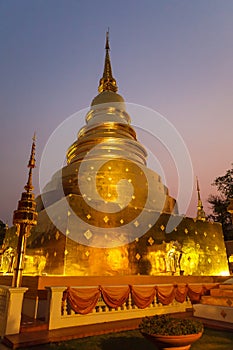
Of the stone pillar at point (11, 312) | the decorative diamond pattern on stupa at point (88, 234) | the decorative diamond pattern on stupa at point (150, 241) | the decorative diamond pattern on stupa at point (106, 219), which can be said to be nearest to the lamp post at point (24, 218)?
the stone pillar at point (11, 312)

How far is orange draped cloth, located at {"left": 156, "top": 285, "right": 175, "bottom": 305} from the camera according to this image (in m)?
8.37

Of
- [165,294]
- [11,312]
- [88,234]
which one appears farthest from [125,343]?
[88,234]

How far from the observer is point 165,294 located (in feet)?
27.9

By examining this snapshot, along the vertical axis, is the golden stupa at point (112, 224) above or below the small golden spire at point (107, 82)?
below

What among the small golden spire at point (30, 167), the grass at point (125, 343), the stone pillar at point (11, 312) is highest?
the small golden spire at point (30, 167)

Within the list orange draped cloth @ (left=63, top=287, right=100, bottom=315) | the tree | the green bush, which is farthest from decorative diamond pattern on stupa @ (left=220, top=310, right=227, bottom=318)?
the tree

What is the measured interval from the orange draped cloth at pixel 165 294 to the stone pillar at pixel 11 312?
4.28 meters

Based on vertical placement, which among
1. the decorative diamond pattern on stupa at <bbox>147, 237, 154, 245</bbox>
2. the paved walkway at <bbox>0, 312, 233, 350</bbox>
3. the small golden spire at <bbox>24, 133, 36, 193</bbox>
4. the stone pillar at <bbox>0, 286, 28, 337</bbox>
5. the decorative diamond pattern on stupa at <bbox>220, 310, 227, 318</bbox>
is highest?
the small golden spire at <bbox>24, 133, 36, 193</bbox>

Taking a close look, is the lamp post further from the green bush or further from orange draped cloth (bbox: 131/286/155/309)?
the green bush

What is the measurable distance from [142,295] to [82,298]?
2.09m

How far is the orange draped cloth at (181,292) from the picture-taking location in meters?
8.89

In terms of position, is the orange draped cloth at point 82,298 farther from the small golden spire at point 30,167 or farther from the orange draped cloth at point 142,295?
the small golden spire at point 30,167

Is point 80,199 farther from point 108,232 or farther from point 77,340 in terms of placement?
point 77,340

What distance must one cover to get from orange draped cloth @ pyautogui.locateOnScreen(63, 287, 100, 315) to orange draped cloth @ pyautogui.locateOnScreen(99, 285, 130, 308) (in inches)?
9.7
